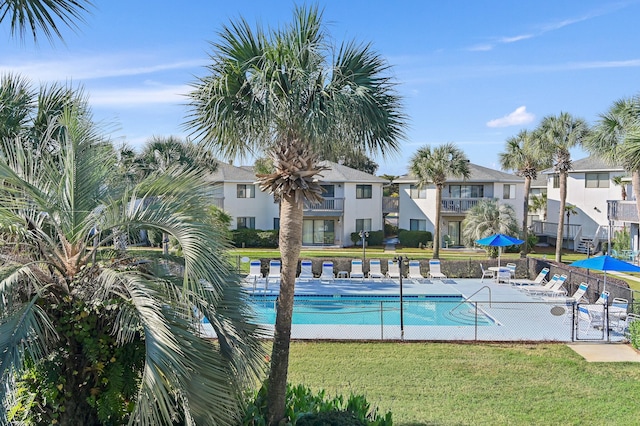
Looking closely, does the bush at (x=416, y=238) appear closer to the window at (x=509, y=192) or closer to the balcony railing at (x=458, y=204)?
the balcony railing at (x=458, y=204)

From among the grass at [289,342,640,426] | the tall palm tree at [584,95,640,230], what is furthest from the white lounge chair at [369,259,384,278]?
the tall palm tree at [584,95,640,230]

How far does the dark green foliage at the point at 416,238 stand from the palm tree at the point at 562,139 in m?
10.4

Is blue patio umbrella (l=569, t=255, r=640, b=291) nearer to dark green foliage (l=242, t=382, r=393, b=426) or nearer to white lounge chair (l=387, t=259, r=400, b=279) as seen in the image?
white lounge chair (l=387, t=259, r=400, b=279)

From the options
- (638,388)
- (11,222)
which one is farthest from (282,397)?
(638,388)

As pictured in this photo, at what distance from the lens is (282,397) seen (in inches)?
291

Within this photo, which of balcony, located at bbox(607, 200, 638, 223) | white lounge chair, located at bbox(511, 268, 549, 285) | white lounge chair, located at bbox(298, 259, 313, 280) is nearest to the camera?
white lounge chair, located at bbox(511, 268, 549, 285)

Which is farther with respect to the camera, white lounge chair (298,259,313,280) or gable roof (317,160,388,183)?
gable roof (317,160,388,183)

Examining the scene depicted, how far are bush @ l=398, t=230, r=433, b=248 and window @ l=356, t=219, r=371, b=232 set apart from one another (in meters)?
3.03

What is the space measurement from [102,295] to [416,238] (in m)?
34.5

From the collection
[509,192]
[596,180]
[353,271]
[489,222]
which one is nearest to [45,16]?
[353,271]

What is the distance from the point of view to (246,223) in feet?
131

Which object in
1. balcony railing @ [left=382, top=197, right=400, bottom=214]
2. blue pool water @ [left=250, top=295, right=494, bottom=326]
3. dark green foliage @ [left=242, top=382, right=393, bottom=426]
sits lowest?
blue pool water @ [left=250, top=295, right=494, bottom=326]

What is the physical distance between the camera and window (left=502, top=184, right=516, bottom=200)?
38872 millimetres

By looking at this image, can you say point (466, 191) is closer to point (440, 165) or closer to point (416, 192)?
point (416, 192)
